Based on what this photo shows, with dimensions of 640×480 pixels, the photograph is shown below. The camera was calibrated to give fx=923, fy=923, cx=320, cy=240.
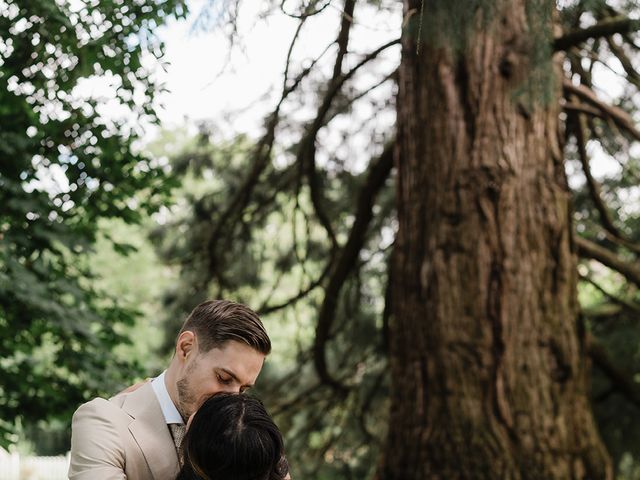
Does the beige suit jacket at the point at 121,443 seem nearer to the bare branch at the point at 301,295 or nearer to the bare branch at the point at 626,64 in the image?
the bare branch at the point at 626,64

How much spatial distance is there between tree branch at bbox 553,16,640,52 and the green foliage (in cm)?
200

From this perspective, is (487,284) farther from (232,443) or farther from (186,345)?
(232,443)

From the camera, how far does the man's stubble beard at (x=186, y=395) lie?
2.35m

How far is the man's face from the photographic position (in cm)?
236

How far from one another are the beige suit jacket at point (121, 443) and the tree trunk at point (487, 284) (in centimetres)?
242

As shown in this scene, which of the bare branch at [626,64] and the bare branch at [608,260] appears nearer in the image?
the bare branch at [626,64]

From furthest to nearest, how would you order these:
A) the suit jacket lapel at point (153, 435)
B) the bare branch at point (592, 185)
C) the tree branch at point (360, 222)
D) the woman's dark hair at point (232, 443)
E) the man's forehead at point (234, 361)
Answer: the bare branch at point (592, 185)
the tree branch at point (360, 222)
the man's forehead at point (234, 361)
the suit jacket lapel at point (153, 435)
the woman's dark hair at point (232, 443)

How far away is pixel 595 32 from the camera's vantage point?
4469 millimetres

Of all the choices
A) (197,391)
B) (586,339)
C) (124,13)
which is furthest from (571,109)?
(197,391)

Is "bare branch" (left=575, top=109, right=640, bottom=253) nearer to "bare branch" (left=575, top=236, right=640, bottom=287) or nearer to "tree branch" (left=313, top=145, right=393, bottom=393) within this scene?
"bare branch" (left=575, top=236, right=640, bottom=287)

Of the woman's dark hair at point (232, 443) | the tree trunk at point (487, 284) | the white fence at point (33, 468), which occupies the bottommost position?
the woman's dark hair at point (232, 443)

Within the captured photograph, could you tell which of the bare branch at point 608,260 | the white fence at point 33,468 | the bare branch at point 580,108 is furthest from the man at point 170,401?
the white fence at point 33,468

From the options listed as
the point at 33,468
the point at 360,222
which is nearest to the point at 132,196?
the point at 360,222

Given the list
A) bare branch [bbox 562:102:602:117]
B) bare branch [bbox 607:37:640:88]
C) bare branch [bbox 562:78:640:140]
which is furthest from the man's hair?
bare branch [bbox 562:102:602:117]
